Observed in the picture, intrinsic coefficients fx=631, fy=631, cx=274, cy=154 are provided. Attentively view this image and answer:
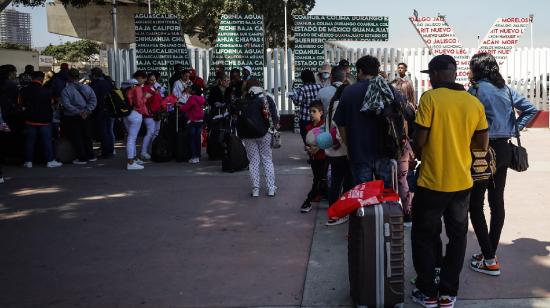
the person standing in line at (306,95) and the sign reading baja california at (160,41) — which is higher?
the sign reading baja california at (160,41)

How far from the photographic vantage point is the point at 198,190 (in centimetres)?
884

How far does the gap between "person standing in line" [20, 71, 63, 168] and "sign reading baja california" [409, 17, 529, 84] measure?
8592 mm

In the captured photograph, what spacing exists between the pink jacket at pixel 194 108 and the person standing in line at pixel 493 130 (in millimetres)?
6433

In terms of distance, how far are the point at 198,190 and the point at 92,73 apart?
4.73 meters

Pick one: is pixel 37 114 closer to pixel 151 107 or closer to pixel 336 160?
pixel 151 107

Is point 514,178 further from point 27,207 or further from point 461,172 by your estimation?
point 27,207

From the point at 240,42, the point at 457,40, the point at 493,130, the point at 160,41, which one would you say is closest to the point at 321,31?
the point at 240,42

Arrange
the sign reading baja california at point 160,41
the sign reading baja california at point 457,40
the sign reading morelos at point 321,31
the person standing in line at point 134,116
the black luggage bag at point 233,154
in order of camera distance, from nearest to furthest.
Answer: the black luggage bag at point 233,154 → the person standing in line at point 134,116 → the sign reading baja california at point 457,40 → the sign reading baja california at point 160,41 → the sign reading morelos at point 321,31

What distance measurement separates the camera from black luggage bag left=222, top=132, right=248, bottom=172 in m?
9.59

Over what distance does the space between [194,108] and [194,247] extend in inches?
202

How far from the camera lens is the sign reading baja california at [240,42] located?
50.7 feet

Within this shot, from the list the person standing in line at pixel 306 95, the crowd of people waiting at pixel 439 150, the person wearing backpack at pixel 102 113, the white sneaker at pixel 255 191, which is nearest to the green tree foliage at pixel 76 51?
the person wearing backpack at pixel 102 113

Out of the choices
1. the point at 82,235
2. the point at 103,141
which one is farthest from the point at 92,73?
the point at 82,235

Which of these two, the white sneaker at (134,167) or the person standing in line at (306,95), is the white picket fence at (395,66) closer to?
the white sneaker at (134,167)
